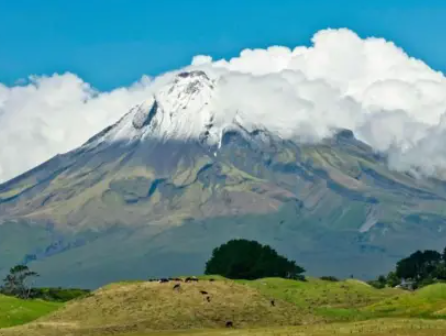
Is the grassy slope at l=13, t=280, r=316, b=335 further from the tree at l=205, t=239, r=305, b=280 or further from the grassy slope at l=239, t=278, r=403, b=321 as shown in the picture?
the tree at l=205, t=239, r=305, b=280

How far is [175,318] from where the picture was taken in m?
92.9

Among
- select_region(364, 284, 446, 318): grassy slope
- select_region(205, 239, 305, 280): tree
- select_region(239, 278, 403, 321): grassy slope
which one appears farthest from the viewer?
select_region(205, 239, 305, 280): tree

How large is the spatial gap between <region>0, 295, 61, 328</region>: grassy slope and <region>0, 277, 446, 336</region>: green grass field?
0.12 metres

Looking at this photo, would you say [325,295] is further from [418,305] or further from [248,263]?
[248,263]

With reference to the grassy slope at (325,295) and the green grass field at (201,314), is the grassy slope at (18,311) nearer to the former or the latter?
the green grass field at (201,314)

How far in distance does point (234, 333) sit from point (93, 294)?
86.2 ft

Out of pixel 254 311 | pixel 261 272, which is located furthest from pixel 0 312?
pixel 261 272

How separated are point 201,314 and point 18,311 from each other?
1006 inches

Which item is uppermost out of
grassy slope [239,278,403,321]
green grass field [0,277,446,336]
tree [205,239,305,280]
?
tree [205,239,305,280]

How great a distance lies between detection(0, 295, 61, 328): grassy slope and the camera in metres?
105

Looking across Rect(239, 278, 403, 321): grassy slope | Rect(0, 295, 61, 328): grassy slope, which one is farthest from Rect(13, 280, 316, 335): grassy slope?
Rect(0, 295, 61, 328): grassy slope

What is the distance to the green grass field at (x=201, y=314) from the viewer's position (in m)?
85.8

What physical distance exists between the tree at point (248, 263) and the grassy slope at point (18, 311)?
230 ft

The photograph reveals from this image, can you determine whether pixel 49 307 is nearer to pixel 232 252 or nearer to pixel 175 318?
pixel 175 318
